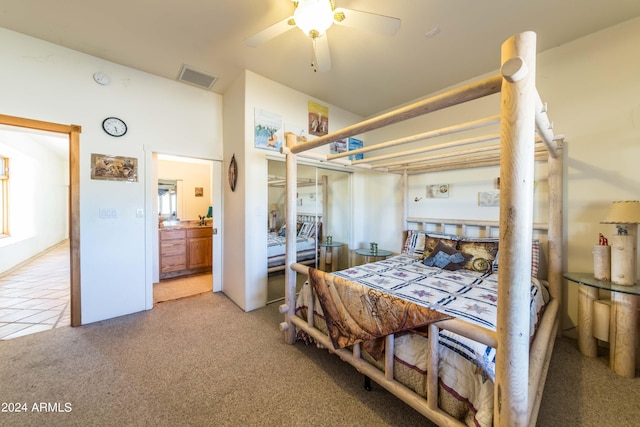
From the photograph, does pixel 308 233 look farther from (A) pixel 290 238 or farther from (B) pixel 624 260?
(B) pixel 624 260

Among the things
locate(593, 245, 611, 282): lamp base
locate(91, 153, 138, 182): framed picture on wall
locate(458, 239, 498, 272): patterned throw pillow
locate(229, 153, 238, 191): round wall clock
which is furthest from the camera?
locate(229, 153, 238, 191): round wall clock

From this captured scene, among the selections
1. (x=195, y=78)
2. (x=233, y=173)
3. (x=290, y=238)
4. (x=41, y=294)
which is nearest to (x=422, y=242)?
(x=290, y=238)

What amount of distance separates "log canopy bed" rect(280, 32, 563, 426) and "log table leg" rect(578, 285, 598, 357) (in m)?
0.18

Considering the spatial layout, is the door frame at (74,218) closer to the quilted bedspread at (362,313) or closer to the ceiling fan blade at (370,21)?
the quilted bedspread at (362,313)

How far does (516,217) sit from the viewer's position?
2.84 ft

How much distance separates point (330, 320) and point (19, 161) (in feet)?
23.2

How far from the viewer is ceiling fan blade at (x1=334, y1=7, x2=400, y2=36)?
5.12 feet

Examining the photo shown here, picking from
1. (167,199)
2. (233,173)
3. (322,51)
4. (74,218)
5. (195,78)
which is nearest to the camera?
(322,51)

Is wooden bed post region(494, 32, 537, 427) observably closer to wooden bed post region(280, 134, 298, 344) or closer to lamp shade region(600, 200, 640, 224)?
wooden bed post region(280, 134, 298, 344)

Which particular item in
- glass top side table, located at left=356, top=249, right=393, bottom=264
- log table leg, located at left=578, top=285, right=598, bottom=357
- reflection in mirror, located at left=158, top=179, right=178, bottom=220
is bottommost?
log table leg, located at left=578, top=285, right=598, bottom=357

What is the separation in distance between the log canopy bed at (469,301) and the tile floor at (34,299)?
2.64 meters

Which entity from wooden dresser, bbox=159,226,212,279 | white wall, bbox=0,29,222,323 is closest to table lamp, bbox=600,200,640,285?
white wall, bbox=0,29,222,323

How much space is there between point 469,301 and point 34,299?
5.03m

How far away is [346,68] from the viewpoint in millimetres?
2797
